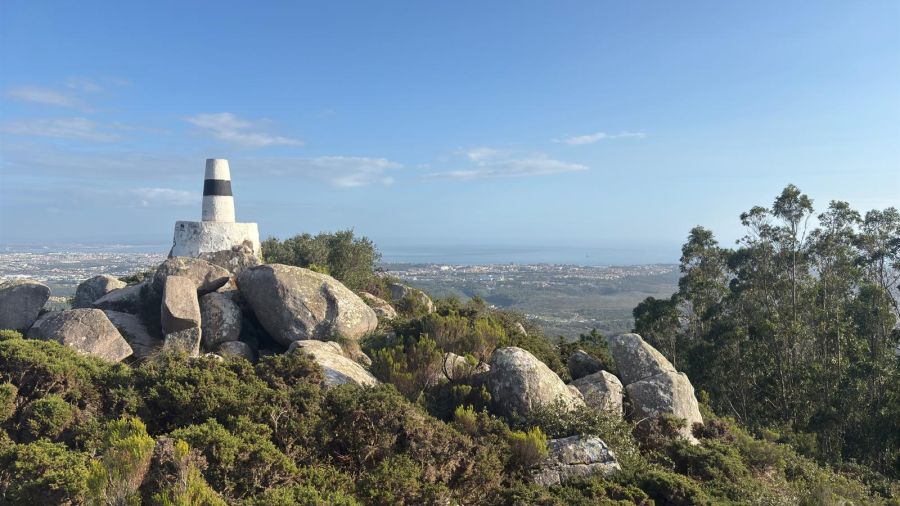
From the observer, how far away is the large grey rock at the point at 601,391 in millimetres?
11258

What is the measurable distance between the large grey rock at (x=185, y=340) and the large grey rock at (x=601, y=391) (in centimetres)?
879

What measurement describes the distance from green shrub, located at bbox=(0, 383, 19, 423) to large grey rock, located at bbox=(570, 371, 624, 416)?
989 cm

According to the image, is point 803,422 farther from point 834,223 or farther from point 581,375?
point 581,375

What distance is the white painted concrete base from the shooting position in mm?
18188

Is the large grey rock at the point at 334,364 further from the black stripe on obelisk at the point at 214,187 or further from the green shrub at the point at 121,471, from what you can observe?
the black stripe on obelisk at the point at 214,187

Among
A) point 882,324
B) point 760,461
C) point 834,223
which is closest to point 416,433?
point 760,461

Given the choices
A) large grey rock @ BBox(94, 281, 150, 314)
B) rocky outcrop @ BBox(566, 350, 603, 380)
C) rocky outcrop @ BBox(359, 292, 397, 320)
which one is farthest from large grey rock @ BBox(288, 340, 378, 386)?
rocky outcrop @ BBox(566, 350, 603, 380)

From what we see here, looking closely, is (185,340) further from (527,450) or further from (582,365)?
(582,365)

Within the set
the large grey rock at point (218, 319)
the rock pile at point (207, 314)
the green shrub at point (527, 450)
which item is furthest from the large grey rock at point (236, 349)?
the green shrub at point (527, 450)

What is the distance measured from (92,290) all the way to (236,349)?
261 inches

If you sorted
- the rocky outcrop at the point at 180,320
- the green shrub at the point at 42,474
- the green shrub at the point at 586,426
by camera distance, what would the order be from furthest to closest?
the rocky outcrop at the point at 180,320
the green shrub at the point at 586,426
the green shrub at the point at 42,474

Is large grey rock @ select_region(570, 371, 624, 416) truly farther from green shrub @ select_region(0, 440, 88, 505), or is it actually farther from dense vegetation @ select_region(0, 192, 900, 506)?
green shrub @ select_region(0, 440, 88, 505)

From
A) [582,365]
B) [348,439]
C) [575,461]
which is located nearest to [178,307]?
[348,439]

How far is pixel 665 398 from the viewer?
11.9m
